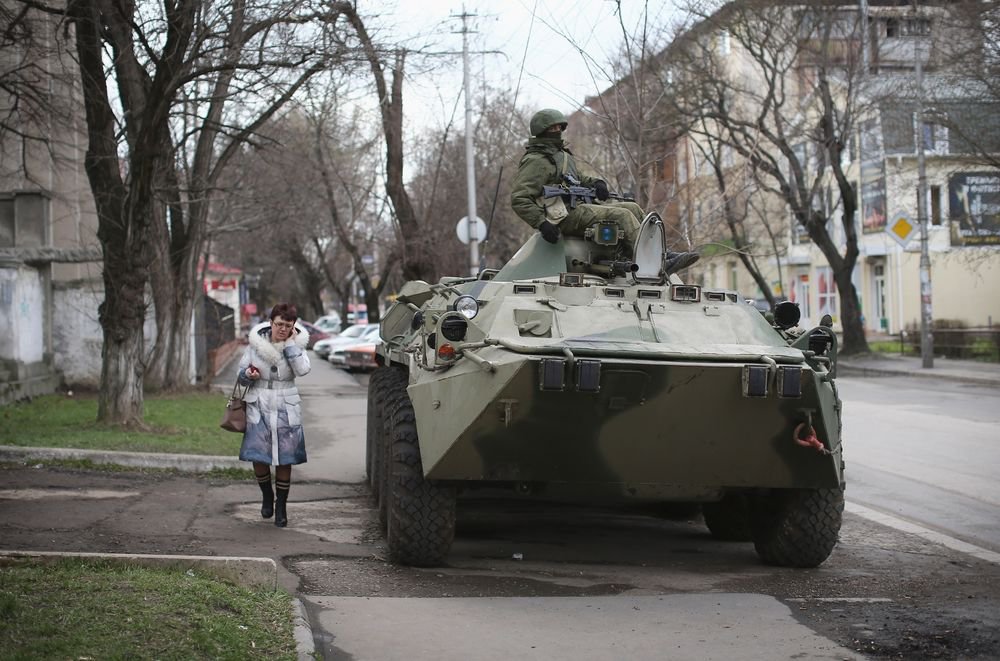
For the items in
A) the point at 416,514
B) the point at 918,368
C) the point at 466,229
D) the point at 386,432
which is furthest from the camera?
the point at 918,368

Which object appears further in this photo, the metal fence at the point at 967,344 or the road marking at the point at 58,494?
the metal fence at the point at 967,344

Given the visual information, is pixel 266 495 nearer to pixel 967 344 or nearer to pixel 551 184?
pixel 551 184

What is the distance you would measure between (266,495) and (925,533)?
4.85 m

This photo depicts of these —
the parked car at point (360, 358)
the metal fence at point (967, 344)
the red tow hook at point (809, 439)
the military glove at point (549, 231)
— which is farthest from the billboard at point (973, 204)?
the red tow hook at point (809, 439)

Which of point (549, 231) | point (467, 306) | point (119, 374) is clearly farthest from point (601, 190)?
point (119, 374)

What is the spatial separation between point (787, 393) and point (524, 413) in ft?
4.69

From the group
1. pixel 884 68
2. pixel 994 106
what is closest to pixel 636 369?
pixel 994 106

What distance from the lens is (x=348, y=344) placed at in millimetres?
37781

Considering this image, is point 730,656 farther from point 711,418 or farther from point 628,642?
point 711,418

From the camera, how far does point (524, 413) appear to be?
23.2ft

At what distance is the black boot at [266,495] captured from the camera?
9.55 meters

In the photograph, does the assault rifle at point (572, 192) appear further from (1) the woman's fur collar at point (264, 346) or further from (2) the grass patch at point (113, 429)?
(2) the grass patch at point (113, 429)

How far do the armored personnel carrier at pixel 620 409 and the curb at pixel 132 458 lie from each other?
166 inches

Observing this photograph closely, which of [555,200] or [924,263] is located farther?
[924,263]
